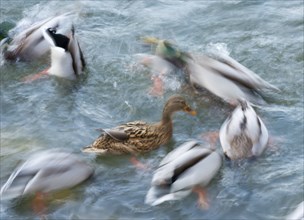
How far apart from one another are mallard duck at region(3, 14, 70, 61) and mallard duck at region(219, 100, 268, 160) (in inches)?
99.7

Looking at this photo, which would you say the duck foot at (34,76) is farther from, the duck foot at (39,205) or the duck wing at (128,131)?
the duck foot at (39,205)

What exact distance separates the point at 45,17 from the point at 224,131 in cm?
337

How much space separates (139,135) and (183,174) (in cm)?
90

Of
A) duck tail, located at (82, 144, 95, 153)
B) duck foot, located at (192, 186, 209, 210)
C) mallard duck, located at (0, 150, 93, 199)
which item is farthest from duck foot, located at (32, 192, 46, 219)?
duck foot, located at (192, 186, 209, 210)

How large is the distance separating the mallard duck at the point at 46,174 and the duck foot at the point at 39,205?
0.15 ft

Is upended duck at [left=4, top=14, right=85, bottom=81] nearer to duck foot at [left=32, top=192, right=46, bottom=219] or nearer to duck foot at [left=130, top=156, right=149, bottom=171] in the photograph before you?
duck foot at [left=130, top=156, right=149, bottom=171]

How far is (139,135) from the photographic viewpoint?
21.0 feet

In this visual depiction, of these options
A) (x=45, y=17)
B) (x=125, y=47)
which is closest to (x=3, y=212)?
(x=125, y=47)

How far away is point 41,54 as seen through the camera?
796 cm

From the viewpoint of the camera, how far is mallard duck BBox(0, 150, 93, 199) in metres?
5.63

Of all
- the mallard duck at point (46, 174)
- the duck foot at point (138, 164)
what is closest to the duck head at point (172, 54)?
the duck foot at point (138, 164)

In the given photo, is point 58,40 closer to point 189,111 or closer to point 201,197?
point 189,111

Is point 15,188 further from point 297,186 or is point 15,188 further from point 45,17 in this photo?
point 45,17

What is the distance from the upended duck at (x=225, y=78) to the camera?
679 centimetres
